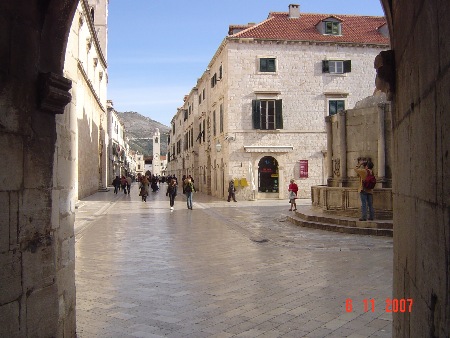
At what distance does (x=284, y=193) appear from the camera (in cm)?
3125

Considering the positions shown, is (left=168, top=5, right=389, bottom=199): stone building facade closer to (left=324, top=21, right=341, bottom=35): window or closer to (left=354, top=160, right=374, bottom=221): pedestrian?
(left=324, top=21, right=341, bottom=35): window

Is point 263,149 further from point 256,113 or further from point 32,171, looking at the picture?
point 32,171

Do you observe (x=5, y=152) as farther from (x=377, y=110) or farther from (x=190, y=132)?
(x=190, y=132)

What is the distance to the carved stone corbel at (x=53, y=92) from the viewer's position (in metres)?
4.01

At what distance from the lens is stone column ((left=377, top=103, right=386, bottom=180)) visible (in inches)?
563

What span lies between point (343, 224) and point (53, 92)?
36.0 ft

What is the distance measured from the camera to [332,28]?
3284 centimetres

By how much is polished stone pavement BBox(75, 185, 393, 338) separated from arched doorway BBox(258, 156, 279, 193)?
17.7m

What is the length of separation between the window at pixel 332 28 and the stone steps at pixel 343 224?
20533 millimetres

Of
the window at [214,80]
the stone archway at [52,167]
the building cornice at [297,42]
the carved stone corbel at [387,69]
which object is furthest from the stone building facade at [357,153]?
the window at [214,80]

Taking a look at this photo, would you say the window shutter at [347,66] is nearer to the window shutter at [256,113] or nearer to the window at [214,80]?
the window shutter at [256,113]

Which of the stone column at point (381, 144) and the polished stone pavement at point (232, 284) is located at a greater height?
the stone column at point (381, 144)

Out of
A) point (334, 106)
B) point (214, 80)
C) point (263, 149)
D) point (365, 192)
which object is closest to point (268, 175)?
point (263, 149)

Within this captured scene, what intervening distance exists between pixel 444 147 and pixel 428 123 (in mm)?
440
